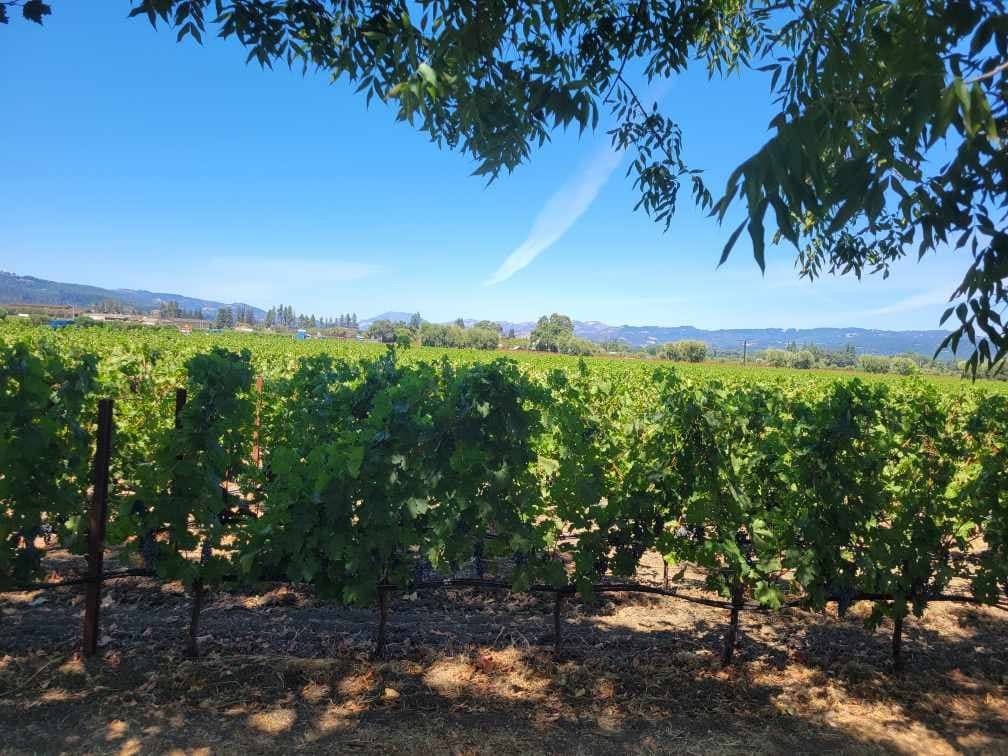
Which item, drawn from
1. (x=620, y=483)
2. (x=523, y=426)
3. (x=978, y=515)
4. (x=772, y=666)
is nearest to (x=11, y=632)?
(x=523, y=426)

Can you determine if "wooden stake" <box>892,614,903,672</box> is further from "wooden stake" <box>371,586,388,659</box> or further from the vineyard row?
"wooden stake" <box>371,586,388,659</box>

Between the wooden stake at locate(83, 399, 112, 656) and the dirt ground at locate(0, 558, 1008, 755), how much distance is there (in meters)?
0.21

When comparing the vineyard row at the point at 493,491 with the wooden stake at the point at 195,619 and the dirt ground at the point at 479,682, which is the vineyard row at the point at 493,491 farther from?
the dirt ground at the point at 479,682

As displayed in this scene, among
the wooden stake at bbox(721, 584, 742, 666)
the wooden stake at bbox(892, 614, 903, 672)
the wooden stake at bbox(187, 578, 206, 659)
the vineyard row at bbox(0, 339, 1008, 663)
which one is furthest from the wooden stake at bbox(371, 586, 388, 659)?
the wooden stake at bbox(892, 614, 903, 672)

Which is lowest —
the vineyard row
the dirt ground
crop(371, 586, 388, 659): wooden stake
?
the dirt ground

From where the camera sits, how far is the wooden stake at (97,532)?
13.3 ft

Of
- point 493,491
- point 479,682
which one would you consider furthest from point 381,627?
point 493,491

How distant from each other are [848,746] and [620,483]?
2.08 meters

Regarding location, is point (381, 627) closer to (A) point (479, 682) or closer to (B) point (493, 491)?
(A) point (479, 682)

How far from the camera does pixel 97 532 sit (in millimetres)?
4152

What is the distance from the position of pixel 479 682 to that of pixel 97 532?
2860 millimetres

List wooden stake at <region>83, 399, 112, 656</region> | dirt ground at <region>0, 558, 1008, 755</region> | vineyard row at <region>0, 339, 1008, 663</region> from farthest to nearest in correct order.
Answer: wooden stake at <region>83, 399, 112, 656</region> → vineyard row at <region>0, 339, 1008, 663</region> → dirt ground at <region>0, 558, 1008, 755</region>

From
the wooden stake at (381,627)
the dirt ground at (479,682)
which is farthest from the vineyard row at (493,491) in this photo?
the dirt ground at (479,682)

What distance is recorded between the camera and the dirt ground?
3.30m
